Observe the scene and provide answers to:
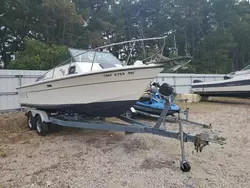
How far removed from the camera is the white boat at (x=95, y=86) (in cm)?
374

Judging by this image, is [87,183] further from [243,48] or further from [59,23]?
[243,48]

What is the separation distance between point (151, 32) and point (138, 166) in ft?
85.9

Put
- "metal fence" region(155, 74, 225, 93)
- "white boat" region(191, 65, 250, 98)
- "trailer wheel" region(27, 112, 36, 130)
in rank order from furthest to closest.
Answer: "metal fence" region(155, 74, 225, 93) < "white boat" region(191, 65, 250, 98) < "trailer wheel" region(27, 112, 36, 130)

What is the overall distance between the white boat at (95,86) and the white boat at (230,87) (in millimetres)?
7189

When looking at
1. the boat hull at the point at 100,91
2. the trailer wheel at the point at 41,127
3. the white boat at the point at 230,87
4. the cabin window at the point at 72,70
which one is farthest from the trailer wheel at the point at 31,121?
the white boat at the point at 230,87

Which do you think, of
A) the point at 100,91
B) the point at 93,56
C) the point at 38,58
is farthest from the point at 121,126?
the point at 38,58

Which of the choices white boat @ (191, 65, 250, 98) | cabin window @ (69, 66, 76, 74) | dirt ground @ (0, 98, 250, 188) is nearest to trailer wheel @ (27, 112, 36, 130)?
dirt ground @ (0, 98, 250, 188)

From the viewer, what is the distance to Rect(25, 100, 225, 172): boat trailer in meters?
2.99

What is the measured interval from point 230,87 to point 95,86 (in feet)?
27.4

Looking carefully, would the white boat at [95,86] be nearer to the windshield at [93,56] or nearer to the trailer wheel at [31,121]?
the windshield at [93,56]

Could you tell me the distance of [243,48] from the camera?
108ft

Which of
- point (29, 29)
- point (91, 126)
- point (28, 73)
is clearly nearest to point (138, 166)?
point (91, 126)

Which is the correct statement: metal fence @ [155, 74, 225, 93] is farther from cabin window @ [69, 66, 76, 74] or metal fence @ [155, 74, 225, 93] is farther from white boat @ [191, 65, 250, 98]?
cabin window @ [69, 66, 76, 74]

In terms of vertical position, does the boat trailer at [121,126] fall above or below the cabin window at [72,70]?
below
